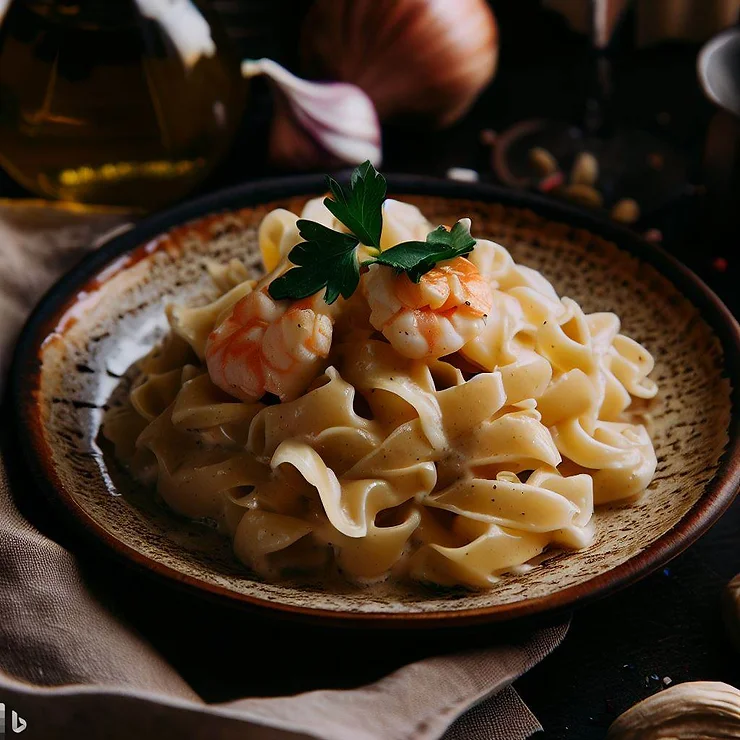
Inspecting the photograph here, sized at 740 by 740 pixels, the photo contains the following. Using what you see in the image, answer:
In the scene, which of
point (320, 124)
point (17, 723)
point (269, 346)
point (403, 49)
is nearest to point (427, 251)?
point (269, 346)

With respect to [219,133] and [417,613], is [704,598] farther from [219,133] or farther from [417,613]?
[219,133]

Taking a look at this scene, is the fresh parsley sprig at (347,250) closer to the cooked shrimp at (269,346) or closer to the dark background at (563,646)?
the cooked shrimp at (269,346)

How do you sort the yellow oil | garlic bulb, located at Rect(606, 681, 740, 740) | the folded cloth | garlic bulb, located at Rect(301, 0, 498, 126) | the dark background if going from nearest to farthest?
the folded cloth
garlic bulb, located at Rect(606, 681, 740, 740)
the dark background
the yellow oil
garlic bulb, located at Rect(301, 0, 498, 126)

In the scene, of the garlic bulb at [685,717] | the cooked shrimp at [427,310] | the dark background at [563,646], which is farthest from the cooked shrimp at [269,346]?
the garlic bulb at [685,717]

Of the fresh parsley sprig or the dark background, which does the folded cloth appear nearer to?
the dark background

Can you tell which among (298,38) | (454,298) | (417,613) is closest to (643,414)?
(454,298)

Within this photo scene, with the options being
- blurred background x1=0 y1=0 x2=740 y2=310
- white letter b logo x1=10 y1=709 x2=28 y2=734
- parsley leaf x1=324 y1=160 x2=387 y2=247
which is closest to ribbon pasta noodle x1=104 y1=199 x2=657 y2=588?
parsley leaf x1=324 y1=160 x2=387 y2=247
